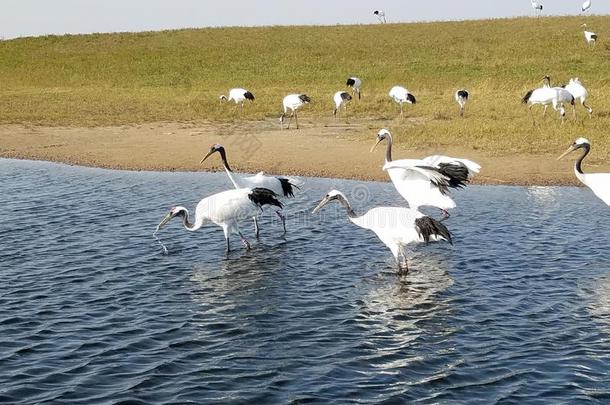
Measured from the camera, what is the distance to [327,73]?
44.8m

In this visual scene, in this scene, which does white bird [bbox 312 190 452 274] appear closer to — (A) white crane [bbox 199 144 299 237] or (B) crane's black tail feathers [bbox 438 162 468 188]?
(B) crane's black tail feathers [bbox 438 162 468 188]

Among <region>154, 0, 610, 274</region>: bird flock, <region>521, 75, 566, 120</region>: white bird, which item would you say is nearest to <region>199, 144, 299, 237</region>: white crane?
<region>154, 0, 610, 274</region>: bird flock

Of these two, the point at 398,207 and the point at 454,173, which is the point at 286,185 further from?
the point at 454,173

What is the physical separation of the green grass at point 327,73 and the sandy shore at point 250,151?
126 cm

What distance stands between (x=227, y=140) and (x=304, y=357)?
16349mm

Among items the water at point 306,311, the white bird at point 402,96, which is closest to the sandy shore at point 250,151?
the white bird at point 402,96

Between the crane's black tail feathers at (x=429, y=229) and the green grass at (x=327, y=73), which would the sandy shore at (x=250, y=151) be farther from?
the crane's black tail feathers at (x=429, y=229)

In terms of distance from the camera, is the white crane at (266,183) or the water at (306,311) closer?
the water at (306,311)

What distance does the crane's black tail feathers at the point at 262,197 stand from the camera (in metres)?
12.4

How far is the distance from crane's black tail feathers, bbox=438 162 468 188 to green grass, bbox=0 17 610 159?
689 centimetres

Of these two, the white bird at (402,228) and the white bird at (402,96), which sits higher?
the white bird at (402,96)

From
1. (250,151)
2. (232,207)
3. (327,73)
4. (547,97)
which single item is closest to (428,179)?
(232,207)

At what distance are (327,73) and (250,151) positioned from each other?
23962 millimetres

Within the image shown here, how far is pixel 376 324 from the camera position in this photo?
8.77 meters
